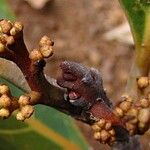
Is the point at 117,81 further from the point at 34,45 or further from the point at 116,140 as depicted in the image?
the point at 116,140

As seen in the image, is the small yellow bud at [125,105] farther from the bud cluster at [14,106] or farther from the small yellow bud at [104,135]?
the bud cluster at [14,106]

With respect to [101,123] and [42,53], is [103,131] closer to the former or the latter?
[101,123]

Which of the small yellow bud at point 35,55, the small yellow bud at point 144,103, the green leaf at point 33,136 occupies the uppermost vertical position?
the small yellow bud at point 35,55

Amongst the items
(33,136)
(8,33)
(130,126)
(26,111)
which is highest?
(8,33)

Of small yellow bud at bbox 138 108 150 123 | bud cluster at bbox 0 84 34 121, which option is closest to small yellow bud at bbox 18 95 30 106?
bud cluster at bbox 0 84 34 121

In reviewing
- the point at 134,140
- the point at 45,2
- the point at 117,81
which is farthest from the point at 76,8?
the point at 134,140

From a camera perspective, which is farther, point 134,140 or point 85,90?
point 134,140

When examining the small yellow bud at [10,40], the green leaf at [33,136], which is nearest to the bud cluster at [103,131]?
the small yellow bud at [10,40]

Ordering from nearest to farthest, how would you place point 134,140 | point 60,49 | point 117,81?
point 134,140, point 117,81, point 60,49

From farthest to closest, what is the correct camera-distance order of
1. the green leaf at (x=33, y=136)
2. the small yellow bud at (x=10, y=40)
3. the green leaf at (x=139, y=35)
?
1. the green leaf at (x=33, y=136)
2. the green leaf at (x=139, y=35)
3. the small yellow bud at (x=10, y=40)

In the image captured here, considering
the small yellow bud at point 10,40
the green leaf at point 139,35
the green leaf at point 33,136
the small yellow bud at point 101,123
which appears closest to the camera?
the small yellow bud at point 10,40

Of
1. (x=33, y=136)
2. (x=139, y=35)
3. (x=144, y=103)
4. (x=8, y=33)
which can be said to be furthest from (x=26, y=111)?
(x=33, y=136)
